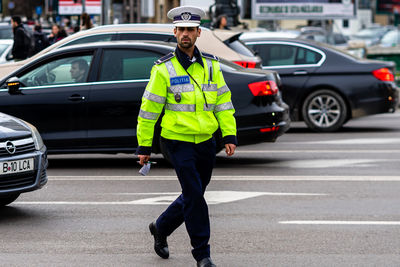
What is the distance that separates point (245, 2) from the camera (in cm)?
3559

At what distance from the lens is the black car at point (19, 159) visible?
8789 millimetres

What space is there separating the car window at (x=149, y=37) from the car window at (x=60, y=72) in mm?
2099

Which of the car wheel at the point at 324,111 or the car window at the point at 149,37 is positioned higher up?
the car window at the point at 149,37

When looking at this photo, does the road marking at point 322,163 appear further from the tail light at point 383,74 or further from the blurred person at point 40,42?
the blurred person at point 40,42

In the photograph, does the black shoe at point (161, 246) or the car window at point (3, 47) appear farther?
the car window at point (3, 47)

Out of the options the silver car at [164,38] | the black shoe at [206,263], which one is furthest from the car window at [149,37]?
the black shoe at [206,263]

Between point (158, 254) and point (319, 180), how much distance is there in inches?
166

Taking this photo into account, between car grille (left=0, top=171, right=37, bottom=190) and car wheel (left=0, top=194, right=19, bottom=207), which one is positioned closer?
car grille (left=0, top=171, right=37, bottom=190)

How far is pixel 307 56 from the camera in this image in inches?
677

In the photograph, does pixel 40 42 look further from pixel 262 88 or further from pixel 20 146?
pixel 20 146

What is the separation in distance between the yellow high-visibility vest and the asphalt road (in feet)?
Result: 2.99

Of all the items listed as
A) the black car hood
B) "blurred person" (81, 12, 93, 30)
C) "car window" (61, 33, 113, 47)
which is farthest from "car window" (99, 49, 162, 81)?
"blurred person" (81, 12, 93, 30)

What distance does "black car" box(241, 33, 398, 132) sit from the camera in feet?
55.1

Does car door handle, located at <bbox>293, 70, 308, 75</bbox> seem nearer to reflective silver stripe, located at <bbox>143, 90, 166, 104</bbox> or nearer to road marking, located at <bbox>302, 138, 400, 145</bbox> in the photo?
road marking, located at <bbox>302, 138, 400, 145</bbox>
